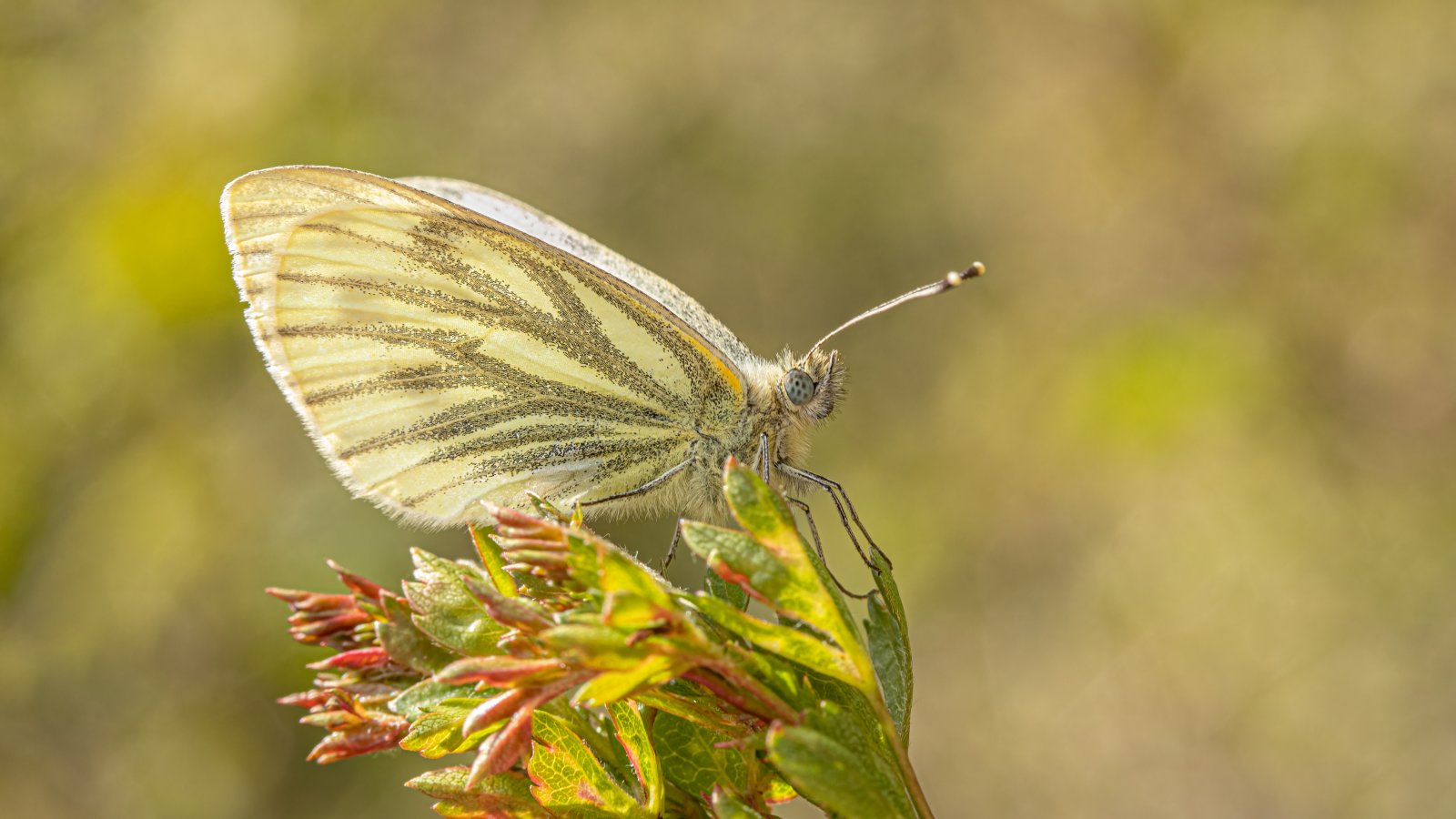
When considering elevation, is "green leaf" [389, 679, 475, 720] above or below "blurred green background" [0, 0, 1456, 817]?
below

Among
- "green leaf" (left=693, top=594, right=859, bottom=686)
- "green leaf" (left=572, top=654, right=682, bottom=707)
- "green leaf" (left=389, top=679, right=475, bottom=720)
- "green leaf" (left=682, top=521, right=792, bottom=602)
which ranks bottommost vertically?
"green leaf" (left=389, top=679, right=475, bottom=720)

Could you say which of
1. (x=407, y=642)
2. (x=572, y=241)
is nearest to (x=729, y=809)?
(x=407, y=642)

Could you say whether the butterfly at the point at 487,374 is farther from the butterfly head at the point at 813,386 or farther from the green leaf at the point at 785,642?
the green leaf at the point at 785,642

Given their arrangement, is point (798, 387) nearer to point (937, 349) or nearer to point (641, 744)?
point (641, 744)

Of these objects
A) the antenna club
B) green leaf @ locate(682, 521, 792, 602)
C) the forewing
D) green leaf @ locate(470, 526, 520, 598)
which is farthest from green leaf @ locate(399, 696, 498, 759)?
the forewing

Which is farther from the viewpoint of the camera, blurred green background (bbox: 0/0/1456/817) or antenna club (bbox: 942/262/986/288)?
blurred green background (bbox: 0/0/1456/817)

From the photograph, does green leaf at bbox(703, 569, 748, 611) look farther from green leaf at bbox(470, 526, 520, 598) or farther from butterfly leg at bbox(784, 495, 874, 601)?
green leaf at bbox(470, 526, 520, 598)
